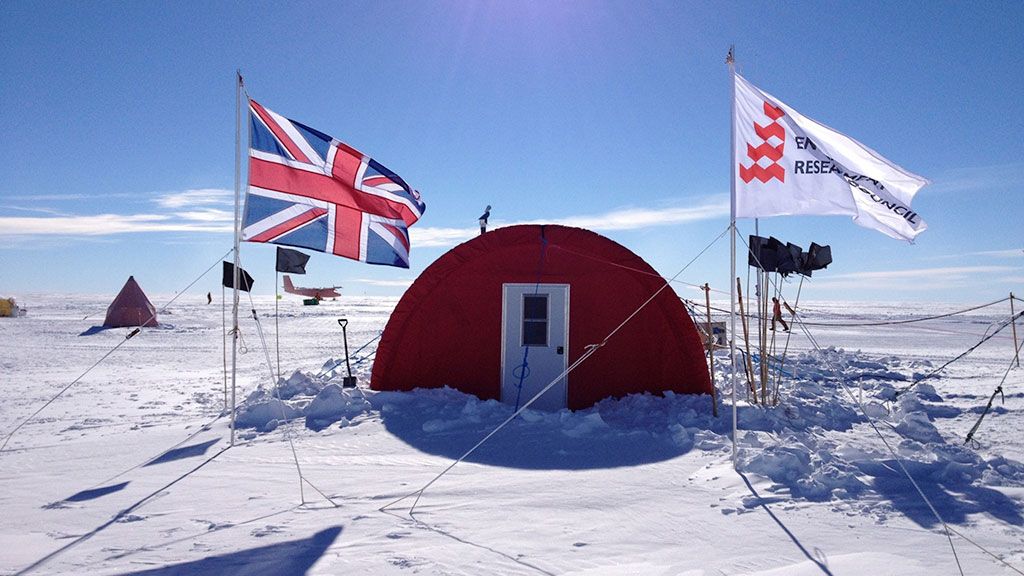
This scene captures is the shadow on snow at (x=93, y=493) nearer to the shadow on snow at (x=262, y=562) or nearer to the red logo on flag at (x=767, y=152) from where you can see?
the shadow on snow at (x=262, y=562)

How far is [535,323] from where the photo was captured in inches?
388

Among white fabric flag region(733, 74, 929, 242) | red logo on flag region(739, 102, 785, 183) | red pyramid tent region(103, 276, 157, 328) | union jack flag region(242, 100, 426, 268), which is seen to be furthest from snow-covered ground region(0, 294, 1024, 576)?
red pyramid tent region(103, 276, 157, 328)

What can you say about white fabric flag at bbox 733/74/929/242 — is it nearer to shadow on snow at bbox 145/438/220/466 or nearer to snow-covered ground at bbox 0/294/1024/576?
snow-covered ground at bbox 0/294/1024/576

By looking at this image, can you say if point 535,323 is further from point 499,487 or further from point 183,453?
point 183,453

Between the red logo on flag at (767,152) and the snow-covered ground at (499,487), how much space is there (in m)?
2.17

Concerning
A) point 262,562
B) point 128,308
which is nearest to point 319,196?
point 262,562

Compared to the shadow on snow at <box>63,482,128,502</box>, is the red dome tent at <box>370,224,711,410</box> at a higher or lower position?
higher

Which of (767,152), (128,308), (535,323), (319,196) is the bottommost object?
(535,323)

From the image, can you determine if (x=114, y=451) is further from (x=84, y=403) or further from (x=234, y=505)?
(x=84, y=403)

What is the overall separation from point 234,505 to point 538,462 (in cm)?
295

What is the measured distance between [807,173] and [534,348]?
5075 mm

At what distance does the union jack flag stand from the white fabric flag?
387cm

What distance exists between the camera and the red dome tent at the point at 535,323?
973 centimetres

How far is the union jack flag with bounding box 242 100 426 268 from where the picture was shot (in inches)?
247
